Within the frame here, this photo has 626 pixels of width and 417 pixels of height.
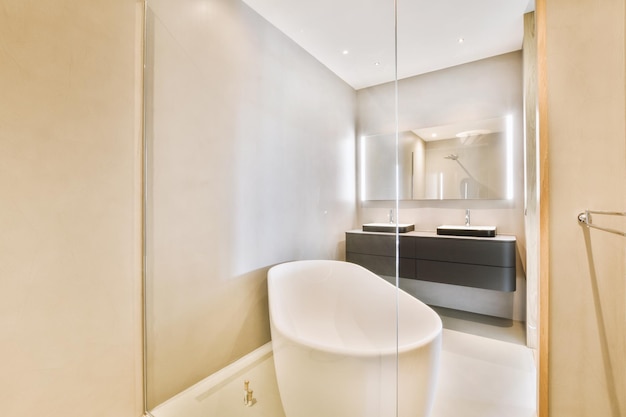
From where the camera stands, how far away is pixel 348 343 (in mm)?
1340

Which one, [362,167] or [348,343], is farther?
[362,167]

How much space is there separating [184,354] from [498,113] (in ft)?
7.08

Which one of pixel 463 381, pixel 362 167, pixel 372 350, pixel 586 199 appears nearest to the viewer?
pixel 586 199

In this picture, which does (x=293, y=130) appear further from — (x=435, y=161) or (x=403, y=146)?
(x=435, y=161)

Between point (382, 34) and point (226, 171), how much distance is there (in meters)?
1.18

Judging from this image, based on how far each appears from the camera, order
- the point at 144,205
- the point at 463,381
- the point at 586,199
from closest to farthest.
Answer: the point at 586,199
the point at 463,381
the point at 144,205

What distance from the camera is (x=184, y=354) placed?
1.62m

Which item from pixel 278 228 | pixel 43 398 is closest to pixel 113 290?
pixel 43 398

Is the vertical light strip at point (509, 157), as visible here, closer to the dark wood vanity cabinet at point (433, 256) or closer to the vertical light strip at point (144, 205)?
the dark wood vanity cabinet at point (433, 256)

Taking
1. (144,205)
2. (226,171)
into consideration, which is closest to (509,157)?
(226,171)

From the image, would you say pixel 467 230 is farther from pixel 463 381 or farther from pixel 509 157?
pixel 463 381

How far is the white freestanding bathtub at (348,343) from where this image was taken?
1.12 m

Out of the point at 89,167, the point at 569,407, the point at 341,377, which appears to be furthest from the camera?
the point at 89,167

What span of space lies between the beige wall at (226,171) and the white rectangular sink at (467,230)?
2.01ft
